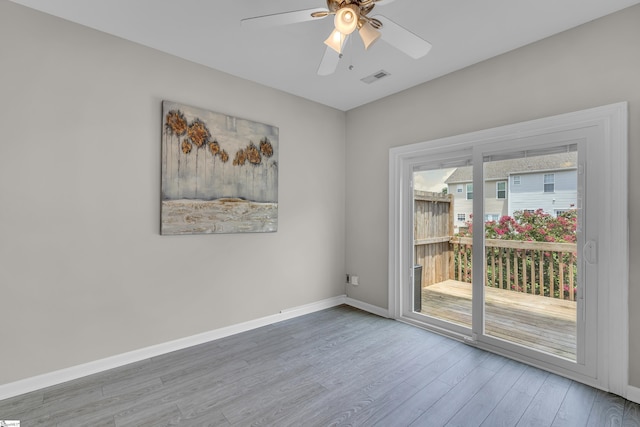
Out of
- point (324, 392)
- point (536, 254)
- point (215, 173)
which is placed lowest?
point (324, 392)

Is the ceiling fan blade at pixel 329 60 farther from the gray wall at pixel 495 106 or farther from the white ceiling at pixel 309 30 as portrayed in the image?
the gray wall at pixel 495 106

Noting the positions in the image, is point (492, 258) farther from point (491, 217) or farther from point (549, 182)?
point (549, 182)

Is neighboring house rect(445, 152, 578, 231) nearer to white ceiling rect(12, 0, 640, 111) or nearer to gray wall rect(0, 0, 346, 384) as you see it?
white ceiling rect(12, 0, 640, 111)

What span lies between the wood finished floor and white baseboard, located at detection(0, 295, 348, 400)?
6cm

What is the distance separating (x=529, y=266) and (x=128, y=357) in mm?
3534

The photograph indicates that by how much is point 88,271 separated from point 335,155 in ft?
9.79

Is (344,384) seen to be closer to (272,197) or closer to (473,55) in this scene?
(272,197)

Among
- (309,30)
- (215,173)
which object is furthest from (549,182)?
(215,173)

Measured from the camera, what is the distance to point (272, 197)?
3471 mm

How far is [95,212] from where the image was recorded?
243 cm

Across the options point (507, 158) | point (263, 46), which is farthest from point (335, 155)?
point (507, 158)

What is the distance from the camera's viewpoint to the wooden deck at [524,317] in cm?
244

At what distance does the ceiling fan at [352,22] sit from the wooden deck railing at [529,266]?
1.91 m

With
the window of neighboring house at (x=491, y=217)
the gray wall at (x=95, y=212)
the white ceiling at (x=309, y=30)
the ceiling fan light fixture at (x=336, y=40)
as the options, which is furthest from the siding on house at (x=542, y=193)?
the gray wall at (x=95, y=212)
